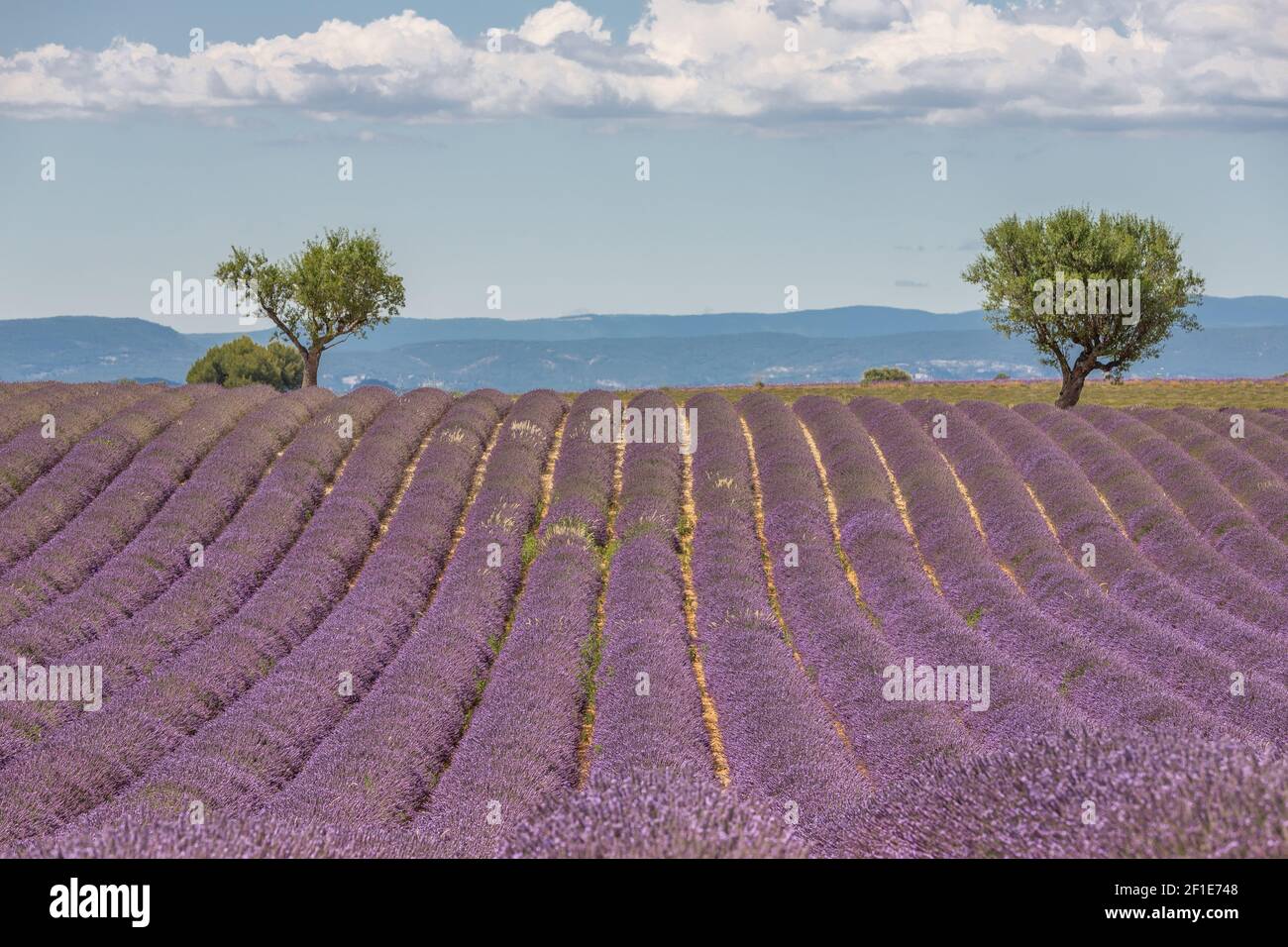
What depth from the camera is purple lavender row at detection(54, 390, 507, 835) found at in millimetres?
9805

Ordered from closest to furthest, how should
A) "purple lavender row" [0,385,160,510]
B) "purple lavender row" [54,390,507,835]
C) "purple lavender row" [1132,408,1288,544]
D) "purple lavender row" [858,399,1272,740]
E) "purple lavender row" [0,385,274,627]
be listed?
"purple lavender row" [54,390,507,835], "purple lavender row" [858,399,1272,740], "purple lavender row" [0,385,274,627], "purple lavender row" [1132,408,1288,544], "purple lavender row" [0,385,160,510]

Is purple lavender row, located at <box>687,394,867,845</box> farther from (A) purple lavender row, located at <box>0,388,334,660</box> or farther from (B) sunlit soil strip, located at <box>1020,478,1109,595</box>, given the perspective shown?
(A) purple lavender row, located at <box>0,388,334,660</box>

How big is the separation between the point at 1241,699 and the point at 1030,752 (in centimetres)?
859

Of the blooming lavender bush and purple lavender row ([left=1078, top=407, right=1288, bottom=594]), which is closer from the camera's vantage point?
the blooming lavender bush

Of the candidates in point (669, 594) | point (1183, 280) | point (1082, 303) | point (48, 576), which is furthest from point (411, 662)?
point (1183, 280)

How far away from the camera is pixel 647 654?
13.5 metres

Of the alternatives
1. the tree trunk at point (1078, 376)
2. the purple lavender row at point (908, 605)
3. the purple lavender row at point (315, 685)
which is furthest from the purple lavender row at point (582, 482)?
the tree trunk at point (1078, 376)

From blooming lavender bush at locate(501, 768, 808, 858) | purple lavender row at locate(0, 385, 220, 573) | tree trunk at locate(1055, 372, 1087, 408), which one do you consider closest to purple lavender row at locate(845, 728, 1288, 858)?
blooming lavender bush at locate(501, 768, 808, 858)

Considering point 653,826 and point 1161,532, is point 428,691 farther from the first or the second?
point 1161,532

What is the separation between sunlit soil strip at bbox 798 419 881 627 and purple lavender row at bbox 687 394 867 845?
53.1 inches

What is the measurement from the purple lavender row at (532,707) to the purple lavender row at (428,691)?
319 mm

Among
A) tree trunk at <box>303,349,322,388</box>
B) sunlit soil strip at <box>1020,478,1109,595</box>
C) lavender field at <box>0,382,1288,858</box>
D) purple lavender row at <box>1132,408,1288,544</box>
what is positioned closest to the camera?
lavender field at <box>0,382,1288,858</box>

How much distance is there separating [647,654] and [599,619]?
Answer: 2.77 m
